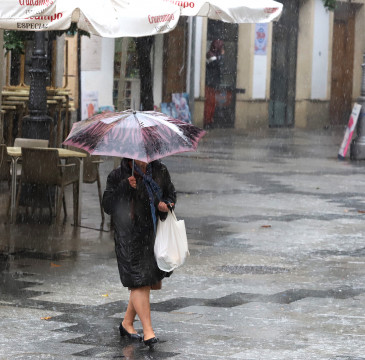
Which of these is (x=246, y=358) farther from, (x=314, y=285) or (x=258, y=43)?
(x=258, y=43)

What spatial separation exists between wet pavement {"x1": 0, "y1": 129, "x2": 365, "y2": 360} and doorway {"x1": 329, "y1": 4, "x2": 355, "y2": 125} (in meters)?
23.4

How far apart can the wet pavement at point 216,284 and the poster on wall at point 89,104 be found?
8.63 m

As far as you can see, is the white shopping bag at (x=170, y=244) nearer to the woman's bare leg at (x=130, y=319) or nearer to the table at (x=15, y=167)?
the woman's bare leg at (x=130, y=319)

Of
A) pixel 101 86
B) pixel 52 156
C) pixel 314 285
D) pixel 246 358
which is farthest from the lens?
pixel 101 86

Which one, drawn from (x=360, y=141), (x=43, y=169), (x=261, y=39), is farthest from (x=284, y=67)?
(x=43, y=169)

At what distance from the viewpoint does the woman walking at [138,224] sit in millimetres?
7141

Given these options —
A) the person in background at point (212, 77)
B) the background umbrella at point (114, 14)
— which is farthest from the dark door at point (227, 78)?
the background umbrella at point (114, 14)

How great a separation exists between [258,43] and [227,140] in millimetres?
7009

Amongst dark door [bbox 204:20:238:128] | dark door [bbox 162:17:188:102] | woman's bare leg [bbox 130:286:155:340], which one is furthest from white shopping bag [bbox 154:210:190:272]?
dark door [bbox 204:20:238:128]

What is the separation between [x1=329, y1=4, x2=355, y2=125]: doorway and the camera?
39969 millimetres

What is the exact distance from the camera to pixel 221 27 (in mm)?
33500

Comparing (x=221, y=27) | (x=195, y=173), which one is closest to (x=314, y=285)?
(x=195, y=173)

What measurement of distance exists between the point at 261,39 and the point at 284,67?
2522 mm

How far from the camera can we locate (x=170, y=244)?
23.2 ft
